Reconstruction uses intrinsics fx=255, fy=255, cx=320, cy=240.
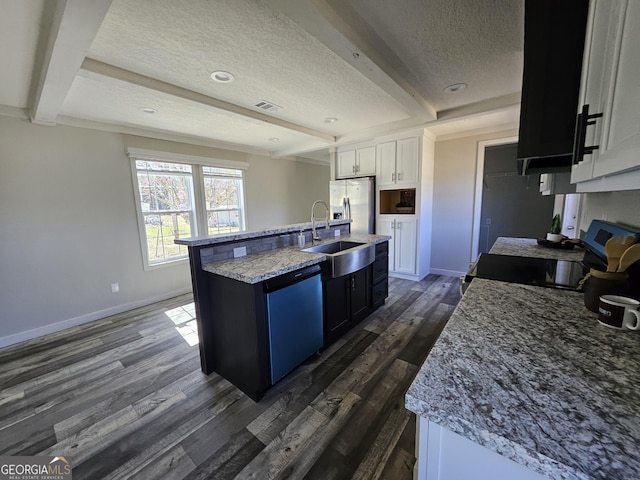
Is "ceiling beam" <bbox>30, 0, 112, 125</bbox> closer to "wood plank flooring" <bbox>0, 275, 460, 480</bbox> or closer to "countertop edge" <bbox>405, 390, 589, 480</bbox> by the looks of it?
"countertop edge" <bbox>405, 390, 589, 480</bbox>

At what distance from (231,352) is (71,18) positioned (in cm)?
219

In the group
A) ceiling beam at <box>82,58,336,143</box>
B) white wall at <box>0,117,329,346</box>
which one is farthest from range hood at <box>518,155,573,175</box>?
white wall at <box>0,117,329,346</box>

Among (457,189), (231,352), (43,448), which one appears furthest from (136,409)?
(457,189)

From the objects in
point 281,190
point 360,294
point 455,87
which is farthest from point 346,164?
point 360,294

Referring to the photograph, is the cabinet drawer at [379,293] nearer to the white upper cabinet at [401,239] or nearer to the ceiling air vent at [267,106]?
the white upper cabinet at [401,239]

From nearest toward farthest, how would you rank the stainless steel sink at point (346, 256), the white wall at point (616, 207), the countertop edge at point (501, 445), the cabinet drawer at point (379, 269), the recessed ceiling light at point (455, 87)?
1. the countertop edge at point (501, 445)
2. the white wall at point (616, 207)
3. the stainless steel sink at point (346, 256)
4. the recessed ceiling light at point (455, 87)
5. the cabinet drawer at point (379, 269)

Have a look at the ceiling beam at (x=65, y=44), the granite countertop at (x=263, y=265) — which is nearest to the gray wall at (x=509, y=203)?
the granite countertop at (x=263, y=265)

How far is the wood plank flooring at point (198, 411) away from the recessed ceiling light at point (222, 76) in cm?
252

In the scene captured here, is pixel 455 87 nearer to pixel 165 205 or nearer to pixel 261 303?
pixel 261 303

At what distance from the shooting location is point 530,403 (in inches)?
21.0

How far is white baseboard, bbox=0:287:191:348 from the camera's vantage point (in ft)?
8.87

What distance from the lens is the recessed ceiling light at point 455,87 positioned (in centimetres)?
259

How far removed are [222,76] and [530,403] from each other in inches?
108

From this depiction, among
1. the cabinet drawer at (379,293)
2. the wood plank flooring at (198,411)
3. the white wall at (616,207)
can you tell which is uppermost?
the white wall at (616,207)
